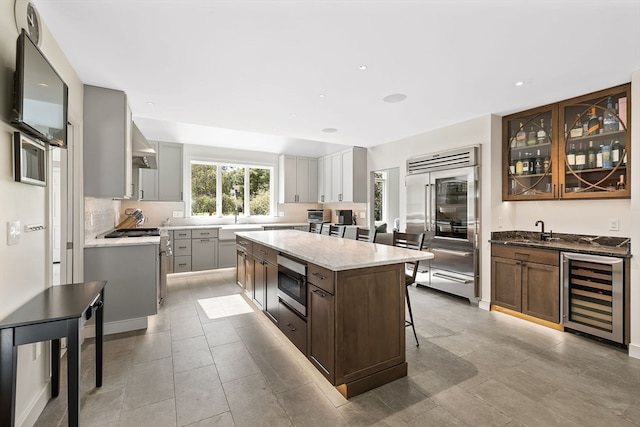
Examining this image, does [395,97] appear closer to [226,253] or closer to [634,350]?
[634,350]

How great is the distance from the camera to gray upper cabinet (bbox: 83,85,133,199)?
2922 mm

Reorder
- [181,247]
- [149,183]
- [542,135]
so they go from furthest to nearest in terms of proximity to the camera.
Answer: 1. [149,183]
2. [181,247]
3. [542,135]

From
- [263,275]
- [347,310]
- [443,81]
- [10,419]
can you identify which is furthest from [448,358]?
[10,419]

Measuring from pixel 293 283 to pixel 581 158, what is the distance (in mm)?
3297

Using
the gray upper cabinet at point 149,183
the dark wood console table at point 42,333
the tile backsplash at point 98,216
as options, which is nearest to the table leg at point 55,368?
the dark wood console table at point 42,333

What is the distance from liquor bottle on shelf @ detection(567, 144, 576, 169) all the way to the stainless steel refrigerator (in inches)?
35.4

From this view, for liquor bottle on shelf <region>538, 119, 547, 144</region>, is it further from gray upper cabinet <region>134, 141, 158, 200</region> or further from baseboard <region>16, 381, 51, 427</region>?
gray upper cabinet <region>134, 141, 158, 200</region>

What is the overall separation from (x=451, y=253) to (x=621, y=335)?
1.80 metres

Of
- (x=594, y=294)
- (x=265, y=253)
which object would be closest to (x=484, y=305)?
(x=594, y=294)

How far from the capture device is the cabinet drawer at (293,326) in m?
Answer: 2.27

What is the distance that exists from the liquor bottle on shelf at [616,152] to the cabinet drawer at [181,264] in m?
6.08

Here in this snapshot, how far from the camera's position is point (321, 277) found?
2047mm

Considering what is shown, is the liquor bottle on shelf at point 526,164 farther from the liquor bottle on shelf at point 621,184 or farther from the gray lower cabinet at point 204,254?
the gray lower cabinet at point 204,254

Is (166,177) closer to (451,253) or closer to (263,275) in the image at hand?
(263,275)
